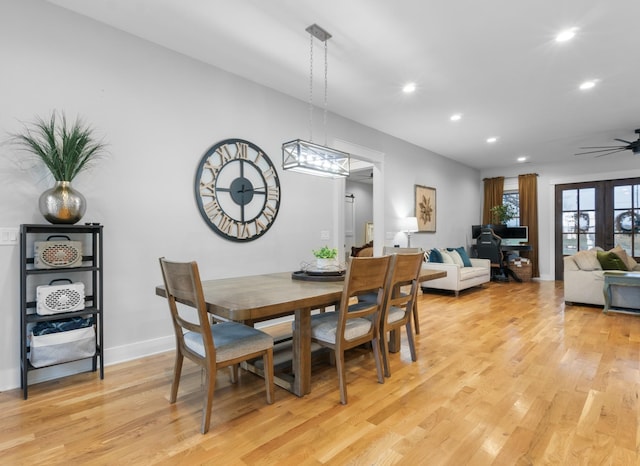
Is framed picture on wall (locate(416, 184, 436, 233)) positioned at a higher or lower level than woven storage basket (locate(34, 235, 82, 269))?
higher

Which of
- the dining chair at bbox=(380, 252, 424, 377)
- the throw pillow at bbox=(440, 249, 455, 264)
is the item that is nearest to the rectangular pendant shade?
the dining chair at bbox=(380, 252, 424, 377)

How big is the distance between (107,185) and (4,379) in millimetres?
1470

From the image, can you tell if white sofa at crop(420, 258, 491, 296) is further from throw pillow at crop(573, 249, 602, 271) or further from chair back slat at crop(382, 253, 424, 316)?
chair back slat at crop(382, 253, 424, 316)

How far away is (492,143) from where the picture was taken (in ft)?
20.5

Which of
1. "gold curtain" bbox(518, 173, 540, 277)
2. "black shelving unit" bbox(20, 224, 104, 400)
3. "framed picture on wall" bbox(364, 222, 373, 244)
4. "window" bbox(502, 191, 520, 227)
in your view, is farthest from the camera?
"framed picture on wall" bbox(364, 222, 373, 244)

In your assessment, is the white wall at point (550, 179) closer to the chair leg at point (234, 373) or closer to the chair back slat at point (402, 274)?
the chair back slat at point (402, 274)

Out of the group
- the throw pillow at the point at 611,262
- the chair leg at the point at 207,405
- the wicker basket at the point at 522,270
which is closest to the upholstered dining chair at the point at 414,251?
the chair leg at the point at 207,405

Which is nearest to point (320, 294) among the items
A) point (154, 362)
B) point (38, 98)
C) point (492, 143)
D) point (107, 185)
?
point (154, 362)

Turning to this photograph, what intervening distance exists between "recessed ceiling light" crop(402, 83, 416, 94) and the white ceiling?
0.06 meters

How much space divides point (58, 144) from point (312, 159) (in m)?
1.83

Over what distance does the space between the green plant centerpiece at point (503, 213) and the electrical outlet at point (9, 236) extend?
8.40m

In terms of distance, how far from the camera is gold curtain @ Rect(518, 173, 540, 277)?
7.82 meters

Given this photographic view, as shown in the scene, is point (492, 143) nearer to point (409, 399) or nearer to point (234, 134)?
point (234, 134)

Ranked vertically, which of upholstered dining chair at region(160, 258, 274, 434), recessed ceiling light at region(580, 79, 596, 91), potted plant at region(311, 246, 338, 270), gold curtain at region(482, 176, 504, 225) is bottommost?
upholstered dining chair at region(160, 258, 274, 434)
